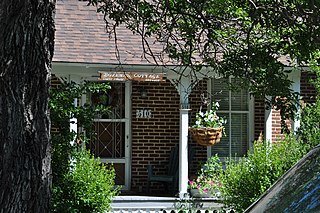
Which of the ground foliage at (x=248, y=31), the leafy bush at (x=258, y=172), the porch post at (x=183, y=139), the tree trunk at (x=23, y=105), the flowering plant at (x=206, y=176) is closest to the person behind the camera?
the tree trunk at (x=23, y=105)

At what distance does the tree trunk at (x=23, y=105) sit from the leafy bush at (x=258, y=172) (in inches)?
190

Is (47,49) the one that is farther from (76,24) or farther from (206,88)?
(206,88)

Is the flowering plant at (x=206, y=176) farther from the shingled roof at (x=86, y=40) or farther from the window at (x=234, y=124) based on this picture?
the shingled roof at (x=86, y=40)

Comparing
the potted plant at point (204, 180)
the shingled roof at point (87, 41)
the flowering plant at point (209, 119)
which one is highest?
the shingled roof at point (87, 41)

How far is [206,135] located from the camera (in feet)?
50.7

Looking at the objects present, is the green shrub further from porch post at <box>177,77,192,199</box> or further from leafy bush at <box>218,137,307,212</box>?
porch post at <box>177,77,192,199</box>

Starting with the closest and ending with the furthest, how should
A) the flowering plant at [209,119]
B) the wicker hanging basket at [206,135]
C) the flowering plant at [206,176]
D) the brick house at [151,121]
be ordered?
the flowering plant at [206,176] < the wicker hanging basket at [206,135] < the flowering plant at [209,119] < the brick house at [151,121]

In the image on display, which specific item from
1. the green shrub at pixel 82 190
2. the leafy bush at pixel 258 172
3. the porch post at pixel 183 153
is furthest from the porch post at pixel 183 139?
the green shrub at pixel 82 190

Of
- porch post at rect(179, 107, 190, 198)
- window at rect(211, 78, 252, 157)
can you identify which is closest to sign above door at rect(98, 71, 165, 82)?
porch post at rect(179, 107, 190, 198)

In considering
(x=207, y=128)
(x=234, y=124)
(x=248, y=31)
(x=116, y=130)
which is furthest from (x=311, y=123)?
(x=116, y=130)

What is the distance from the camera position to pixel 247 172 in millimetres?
10641

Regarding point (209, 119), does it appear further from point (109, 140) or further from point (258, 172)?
point (258, 172)

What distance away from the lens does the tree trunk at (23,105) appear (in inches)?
232

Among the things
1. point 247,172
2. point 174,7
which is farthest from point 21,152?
point 247,172
